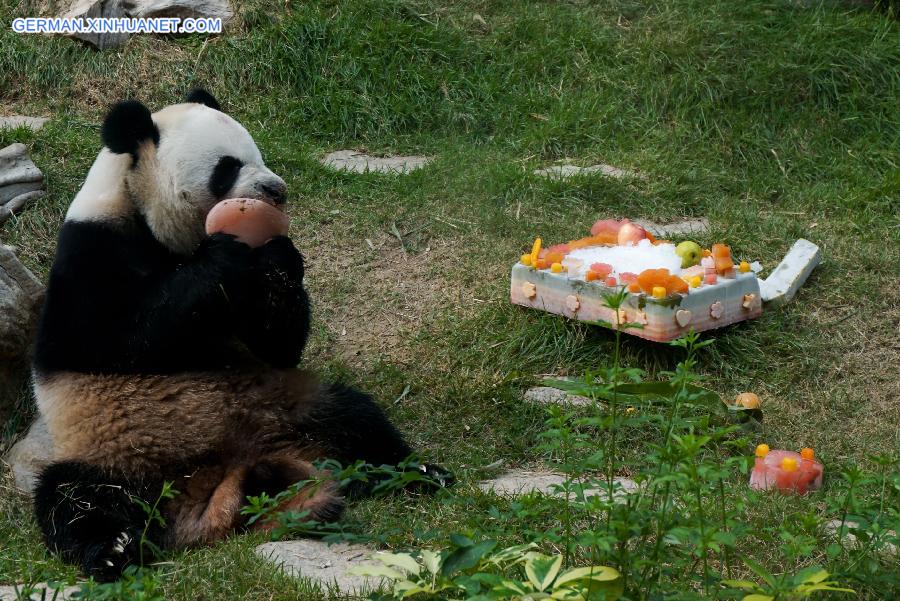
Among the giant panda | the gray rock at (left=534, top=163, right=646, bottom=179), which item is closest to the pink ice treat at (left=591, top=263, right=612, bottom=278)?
the giant panda

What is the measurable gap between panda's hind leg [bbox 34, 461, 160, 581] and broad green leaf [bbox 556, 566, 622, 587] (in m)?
1.81

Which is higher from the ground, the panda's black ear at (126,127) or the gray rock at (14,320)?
the panda's black ear at (126,127)

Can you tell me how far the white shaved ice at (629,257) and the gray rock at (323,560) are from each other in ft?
7.01

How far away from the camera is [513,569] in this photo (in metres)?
2.95

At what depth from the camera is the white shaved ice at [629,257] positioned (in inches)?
205

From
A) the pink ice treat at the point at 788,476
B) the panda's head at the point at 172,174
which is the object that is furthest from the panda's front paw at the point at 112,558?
the pink ice treat at the point at 788,476

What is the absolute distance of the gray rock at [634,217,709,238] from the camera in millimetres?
6105

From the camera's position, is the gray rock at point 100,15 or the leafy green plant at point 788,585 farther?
the gray rock at point 100,15

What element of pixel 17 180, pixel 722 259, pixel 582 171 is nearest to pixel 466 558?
pixel 722 259

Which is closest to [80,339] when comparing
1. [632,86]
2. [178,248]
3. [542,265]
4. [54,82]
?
[178,248]

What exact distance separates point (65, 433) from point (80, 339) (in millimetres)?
358

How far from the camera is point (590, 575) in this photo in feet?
7.26

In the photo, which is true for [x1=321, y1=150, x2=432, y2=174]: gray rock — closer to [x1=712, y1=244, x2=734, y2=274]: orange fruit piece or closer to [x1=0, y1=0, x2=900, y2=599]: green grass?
[x1=0, y1=0, x2=900, y2=599]: green grass

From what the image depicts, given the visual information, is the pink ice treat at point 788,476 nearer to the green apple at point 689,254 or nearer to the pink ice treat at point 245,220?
the green apple at point 689,254
